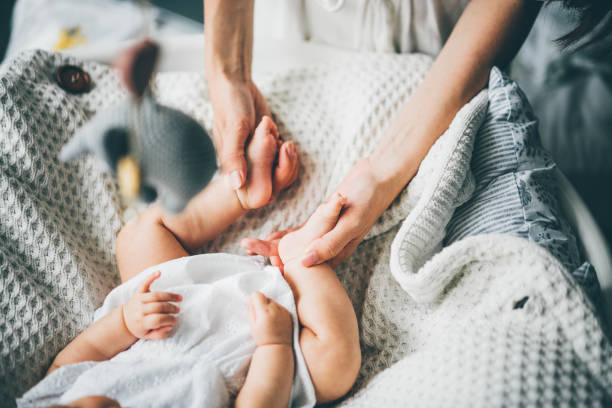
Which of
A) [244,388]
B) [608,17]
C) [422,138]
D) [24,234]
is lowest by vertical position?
[244,388]

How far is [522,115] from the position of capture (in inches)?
26.1

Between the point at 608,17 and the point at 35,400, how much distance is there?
38.5 inches

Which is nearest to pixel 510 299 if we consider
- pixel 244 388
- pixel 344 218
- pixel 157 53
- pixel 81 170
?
pixel 344 218

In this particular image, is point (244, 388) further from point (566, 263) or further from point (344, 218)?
point (566, 263)

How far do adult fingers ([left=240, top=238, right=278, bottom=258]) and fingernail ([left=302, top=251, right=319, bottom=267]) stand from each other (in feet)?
0.34

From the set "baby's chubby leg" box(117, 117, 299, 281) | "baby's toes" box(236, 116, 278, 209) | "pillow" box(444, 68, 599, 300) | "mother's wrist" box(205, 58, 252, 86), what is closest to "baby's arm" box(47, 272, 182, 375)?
"baby's chubby leg" box(117, 117, 299, 281)

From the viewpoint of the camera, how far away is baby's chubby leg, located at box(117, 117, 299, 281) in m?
0.68

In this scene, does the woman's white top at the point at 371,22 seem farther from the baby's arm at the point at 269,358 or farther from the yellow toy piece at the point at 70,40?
the baby's arm at the point at 269,358

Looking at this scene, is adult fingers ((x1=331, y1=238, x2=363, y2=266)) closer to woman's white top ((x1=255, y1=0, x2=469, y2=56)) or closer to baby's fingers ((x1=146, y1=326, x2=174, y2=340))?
baby's fingers ((x1=146, y1=326, x2=174, y2=340))

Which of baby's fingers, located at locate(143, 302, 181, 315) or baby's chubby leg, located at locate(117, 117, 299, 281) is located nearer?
baby's fingers, located at locate(143, 302, 181, 315)

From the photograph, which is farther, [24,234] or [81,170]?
[81,170]

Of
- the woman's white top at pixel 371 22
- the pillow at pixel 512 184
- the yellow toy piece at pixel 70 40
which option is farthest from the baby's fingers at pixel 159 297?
the woman's white top at pixel 371 22

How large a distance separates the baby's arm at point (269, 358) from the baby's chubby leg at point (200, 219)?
0.18 meters

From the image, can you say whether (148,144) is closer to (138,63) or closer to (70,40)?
(138,63)
